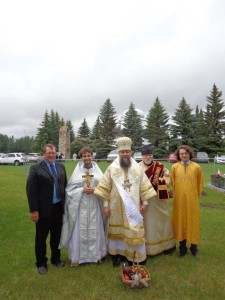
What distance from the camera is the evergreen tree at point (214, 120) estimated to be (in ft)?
147

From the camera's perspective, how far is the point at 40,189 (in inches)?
192

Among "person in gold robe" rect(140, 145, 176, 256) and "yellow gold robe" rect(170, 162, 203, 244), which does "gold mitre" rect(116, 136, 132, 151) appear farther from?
"yellow gold robe" rect(170, 162, 203, 244)

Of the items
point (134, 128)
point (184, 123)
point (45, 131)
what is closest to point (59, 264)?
point (184, 123)

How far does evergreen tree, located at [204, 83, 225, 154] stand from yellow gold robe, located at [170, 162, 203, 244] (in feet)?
134

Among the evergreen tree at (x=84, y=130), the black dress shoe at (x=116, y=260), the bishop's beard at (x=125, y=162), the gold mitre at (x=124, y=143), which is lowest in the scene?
the black dress shoe at (x=116, y=260)

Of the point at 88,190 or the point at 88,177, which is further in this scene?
the point at 88,177

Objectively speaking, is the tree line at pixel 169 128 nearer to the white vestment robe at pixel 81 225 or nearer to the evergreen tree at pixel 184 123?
the evergreen tree at pixel 184 123

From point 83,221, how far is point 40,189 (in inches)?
36.1

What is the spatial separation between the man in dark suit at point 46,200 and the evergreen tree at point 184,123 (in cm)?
4083

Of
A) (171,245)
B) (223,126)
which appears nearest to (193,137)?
(223,126)

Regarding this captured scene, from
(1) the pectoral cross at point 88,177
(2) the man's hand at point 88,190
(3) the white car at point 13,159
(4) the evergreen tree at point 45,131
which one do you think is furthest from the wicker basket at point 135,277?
(4) the evergreen tree at point 45,131

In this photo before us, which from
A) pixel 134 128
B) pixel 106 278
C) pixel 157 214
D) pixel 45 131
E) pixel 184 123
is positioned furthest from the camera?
pixel 45 131

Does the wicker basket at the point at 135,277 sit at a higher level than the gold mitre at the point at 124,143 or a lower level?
lower

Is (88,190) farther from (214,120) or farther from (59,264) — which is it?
(214,120)
